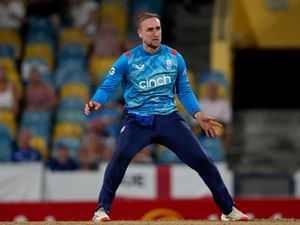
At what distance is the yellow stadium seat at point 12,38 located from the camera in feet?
63.7

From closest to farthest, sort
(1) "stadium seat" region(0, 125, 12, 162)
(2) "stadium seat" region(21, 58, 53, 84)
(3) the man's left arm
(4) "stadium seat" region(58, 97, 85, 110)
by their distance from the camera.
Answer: (3) the man's left arm < (1) "stadium seat" region(0, 125, 12, 162) < (4) "stadium seat" region(58, 97, 85, 110) < (2) "stadium seat" region(21, 58, 53, 84)

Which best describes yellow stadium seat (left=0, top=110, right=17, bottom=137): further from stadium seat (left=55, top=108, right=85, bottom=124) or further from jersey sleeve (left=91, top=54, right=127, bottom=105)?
jersey sleeve (left=91, top=54, right=127, bottom=105)

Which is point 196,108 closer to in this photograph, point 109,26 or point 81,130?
point 81,130

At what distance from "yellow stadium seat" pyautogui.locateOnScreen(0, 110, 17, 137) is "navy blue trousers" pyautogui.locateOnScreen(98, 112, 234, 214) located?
709 centimetres

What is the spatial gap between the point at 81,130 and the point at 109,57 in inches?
72.6

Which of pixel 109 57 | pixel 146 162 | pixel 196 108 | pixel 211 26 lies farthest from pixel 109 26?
pixel 196 108

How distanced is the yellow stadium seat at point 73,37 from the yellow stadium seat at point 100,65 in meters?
0.65

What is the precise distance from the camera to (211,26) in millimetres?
20203

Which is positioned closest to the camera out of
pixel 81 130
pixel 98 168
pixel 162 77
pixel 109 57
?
pixel 162 77

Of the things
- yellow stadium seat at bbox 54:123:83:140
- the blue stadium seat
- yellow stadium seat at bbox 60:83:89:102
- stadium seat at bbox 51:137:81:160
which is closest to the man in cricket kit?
stadium seat at bbox 51:137:81:160

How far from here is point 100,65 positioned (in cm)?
1870

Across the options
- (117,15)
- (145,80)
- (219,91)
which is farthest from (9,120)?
(145,80)

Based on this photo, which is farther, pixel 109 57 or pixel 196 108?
pixel 109 57

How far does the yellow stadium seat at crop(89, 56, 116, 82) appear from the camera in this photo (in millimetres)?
18594
